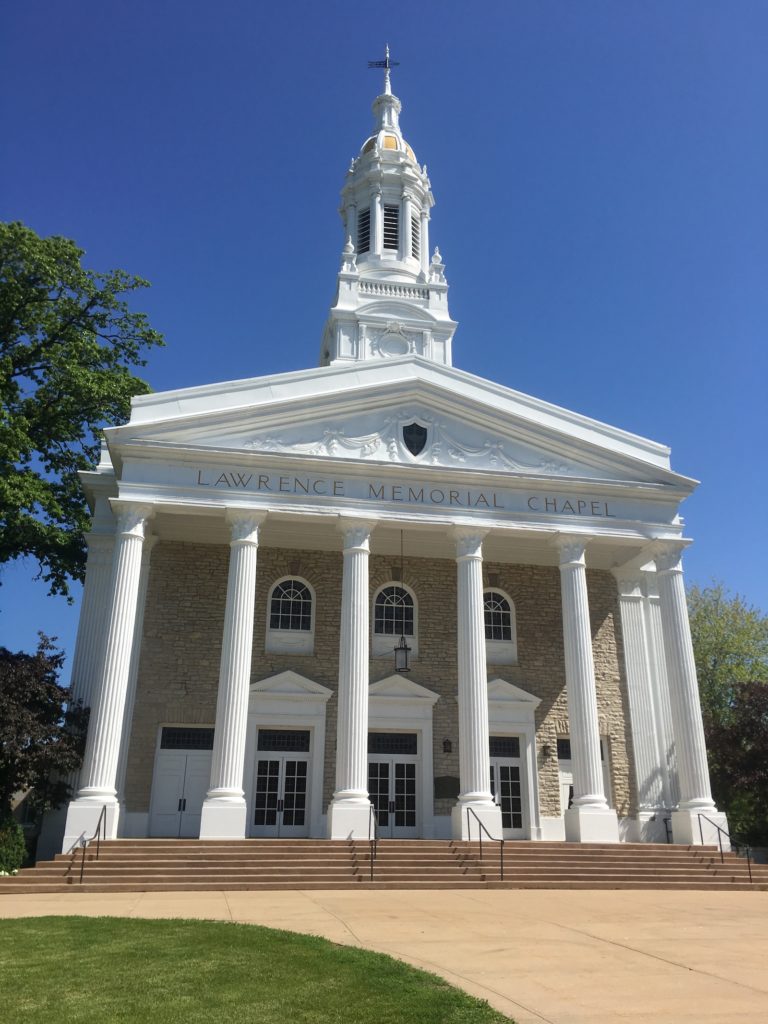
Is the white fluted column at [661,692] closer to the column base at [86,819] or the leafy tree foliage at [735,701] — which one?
the leafy tree foliage at [735,701]

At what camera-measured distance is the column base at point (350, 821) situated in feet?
57.8

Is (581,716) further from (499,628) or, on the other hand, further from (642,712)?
(499,628)

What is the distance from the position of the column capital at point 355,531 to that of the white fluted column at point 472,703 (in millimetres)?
2315

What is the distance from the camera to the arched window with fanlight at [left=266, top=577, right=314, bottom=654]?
22500 millimetres

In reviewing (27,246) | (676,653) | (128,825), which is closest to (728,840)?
(676,653)

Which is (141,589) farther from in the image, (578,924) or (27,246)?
(578,924)

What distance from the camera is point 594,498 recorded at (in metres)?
21.8

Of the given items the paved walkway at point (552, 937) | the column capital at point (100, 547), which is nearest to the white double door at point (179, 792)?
the column capital at point (100, 547)

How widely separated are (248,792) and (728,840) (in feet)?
38.2

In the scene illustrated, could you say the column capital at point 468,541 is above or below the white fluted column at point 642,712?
above

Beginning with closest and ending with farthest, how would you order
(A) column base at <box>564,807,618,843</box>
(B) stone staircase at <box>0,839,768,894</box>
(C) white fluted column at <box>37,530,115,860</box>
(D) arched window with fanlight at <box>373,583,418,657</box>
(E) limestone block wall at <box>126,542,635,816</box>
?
(B) stone staircase at <box>0,839,768,894</box> → (C) white fluted column at <box>37,530,115,860</box> → (A) column base at <box>564,807,618,843</box> → (E) limestone block wall at <box>126,542,635,816</box> → (D) arched window with fanlight at <box>373,583,418,657</box>

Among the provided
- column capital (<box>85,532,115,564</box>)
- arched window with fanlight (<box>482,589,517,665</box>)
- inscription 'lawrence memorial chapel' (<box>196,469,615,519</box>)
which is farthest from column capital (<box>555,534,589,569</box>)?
column capital (<box>85,532,115,564</box>)

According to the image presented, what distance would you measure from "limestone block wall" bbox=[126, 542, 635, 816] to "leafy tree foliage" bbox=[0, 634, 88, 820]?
2559 mm

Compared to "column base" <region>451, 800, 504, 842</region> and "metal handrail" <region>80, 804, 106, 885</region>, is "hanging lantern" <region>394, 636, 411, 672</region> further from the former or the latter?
"metal handrail" <region>80, 804, 106, 885</region>
